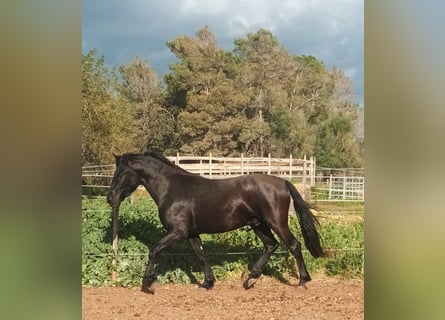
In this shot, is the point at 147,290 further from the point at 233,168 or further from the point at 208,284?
the point at 233,168

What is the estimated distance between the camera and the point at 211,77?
934cm

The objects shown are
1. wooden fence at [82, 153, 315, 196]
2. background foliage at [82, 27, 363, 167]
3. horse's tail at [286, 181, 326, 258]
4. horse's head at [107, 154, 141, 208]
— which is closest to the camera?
horse's head at [107, 154, 141, 208]

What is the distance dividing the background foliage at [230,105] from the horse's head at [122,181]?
8.17ft

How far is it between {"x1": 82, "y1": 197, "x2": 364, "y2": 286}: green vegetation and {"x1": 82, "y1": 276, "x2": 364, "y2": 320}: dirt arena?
157 mm

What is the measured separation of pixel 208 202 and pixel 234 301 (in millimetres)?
1060

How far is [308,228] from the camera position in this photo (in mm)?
4621

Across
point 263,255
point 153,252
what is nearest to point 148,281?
point 153,252

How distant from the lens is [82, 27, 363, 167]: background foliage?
7.95 meters

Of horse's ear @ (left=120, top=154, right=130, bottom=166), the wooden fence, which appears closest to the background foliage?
the wooden fence

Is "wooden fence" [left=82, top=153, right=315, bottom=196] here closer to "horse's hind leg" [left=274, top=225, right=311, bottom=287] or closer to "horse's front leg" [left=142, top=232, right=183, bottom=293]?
"horse's hind leg" [left=274, top=225, right=311, bottom=287]
